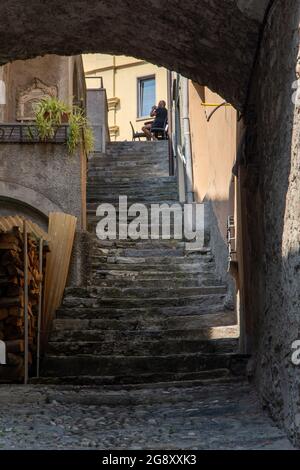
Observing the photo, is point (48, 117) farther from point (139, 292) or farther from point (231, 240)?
point (231, 240)

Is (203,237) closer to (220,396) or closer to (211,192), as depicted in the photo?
(211,192)

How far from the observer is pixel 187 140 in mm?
10648

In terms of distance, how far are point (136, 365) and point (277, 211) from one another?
269 centimetres

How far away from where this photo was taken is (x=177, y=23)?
422 centimetres

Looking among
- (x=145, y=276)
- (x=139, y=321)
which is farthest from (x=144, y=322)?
(x=145, y=276)

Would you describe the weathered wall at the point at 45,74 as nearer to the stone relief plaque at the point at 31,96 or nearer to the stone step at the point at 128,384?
the stone relief plaque at the point at 31,96

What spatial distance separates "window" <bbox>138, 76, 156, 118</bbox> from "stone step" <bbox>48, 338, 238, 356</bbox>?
15.8 metres

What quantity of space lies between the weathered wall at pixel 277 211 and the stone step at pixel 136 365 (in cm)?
129

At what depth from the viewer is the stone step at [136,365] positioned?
5.76 meters

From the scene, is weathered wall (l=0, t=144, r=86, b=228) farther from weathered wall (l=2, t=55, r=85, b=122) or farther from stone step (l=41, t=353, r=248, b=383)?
weathered wall (l=2, t=55, r=85, b=122)

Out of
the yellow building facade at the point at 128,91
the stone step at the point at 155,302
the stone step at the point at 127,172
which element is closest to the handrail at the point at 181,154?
the stone step at the point at 127,172

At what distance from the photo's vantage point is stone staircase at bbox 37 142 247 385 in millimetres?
5774

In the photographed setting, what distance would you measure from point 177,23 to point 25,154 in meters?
4.03

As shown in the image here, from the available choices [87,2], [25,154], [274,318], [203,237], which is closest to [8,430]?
[274,318]
